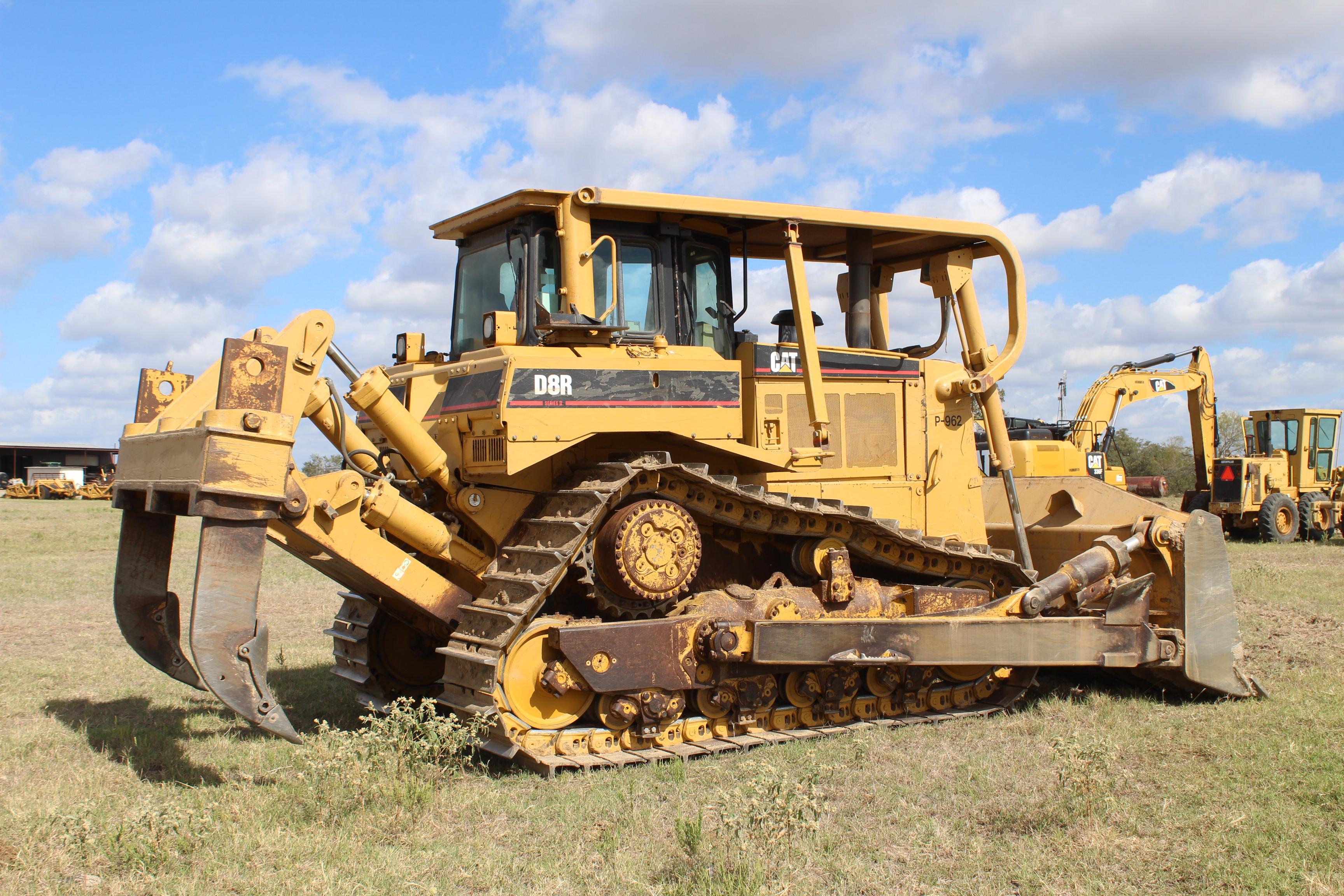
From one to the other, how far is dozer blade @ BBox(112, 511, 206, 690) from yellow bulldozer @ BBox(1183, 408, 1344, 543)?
73.9 feet

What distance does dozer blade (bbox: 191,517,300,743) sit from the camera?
5.40 meters

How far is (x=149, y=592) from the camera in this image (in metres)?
6.71

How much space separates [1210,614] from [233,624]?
712cm

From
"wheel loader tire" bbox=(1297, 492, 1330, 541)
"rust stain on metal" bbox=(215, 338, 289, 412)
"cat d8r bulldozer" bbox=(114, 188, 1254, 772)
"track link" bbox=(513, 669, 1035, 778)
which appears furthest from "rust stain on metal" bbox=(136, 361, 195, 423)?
"wheel loader tire" bbox=(1297, 492, 1330, 541)

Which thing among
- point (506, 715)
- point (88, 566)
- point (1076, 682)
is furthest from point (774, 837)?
point (88, 566)

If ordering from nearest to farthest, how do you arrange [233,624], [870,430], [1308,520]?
[233,624] → [870,430] → [1308,520]

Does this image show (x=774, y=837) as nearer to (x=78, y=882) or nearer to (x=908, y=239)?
(x=78, y=882)

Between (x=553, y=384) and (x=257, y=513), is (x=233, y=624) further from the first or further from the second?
(x=553, y=384)

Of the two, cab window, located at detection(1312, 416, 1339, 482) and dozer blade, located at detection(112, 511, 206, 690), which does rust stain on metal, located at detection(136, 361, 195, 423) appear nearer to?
dozer blade, located at detection(112, 511, 206, 690)

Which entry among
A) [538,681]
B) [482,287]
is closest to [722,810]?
[538,681]

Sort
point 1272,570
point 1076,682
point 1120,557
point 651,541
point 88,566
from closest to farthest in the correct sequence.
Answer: point 651,541, point 1120,557, point 1076,682, point 1272,570, point 88,566

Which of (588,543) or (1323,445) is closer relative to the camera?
(588,543)

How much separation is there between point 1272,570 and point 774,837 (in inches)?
585

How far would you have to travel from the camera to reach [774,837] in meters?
4.94
